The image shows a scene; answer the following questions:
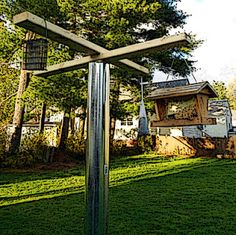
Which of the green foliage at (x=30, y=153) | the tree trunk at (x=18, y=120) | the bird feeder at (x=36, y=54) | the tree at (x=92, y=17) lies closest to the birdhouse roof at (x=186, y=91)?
the tree at (x=92, y=17)

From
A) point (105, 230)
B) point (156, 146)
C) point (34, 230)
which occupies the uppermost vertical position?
point (156, 146)

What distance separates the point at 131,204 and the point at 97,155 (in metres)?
2.66

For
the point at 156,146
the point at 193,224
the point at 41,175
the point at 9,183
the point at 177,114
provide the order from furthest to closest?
1. the point at 156,146
2. the point at 41,175
3. the point at 177,114
4. the point at 9,183
5. the point at 193,224

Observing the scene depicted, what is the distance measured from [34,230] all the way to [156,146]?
10.7 m

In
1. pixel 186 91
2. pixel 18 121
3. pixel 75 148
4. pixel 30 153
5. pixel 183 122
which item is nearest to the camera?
pixel 186 91

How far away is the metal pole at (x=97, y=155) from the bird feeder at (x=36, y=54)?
1.93 feet

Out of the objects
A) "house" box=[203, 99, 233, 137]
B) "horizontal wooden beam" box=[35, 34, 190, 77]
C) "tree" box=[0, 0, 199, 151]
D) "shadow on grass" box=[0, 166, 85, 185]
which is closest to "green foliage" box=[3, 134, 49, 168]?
"shadow on grass" box=[0, 166, 85, 185]

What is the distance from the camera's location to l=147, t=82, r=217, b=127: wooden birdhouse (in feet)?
20.7

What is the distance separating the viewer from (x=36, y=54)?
97.6 inches

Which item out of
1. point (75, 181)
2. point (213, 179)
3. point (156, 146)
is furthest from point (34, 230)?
point (156, 146)

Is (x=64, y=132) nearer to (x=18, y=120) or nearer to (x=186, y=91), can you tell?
(x=18, y=120)

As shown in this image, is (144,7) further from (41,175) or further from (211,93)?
(41,175)

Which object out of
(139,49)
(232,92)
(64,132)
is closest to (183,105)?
(139,49)

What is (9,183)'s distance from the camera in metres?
6.19
